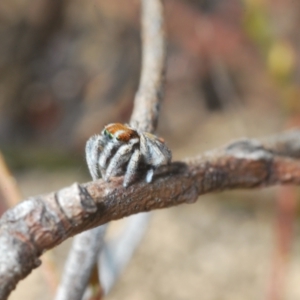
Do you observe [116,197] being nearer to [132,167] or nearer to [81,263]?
[132,167]

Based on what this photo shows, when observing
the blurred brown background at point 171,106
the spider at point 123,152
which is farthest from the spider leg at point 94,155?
the blurred brown background at point 171,106

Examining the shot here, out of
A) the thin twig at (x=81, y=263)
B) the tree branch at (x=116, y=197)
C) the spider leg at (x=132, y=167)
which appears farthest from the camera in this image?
the thin twig at (x=81, y=263)

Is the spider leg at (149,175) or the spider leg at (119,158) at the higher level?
the spider leg at (119,158)

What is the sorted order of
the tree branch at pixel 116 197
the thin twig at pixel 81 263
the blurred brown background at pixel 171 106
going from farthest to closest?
the blurred brown background at pixel 171 106
the thin twig at pixel 81 263
the tree branch at pixel 116 197

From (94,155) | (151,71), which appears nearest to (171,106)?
(151,71)

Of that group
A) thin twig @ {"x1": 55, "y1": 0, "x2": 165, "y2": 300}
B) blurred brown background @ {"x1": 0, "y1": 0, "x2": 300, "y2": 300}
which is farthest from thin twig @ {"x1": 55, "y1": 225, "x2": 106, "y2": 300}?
blurred brown background @ {"x1": 0, "y1": 0, "x2": 300, "y2": 300}

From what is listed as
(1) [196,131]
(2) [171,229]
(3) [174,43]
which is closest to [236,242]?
(2) [171,229]

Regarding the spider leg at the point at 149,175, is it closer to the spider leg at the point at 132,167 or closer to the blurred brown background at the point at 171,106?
the spider leg at the point at 132,167

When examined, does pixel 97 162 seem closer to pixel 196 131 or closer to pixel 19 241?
pixel 19 241
